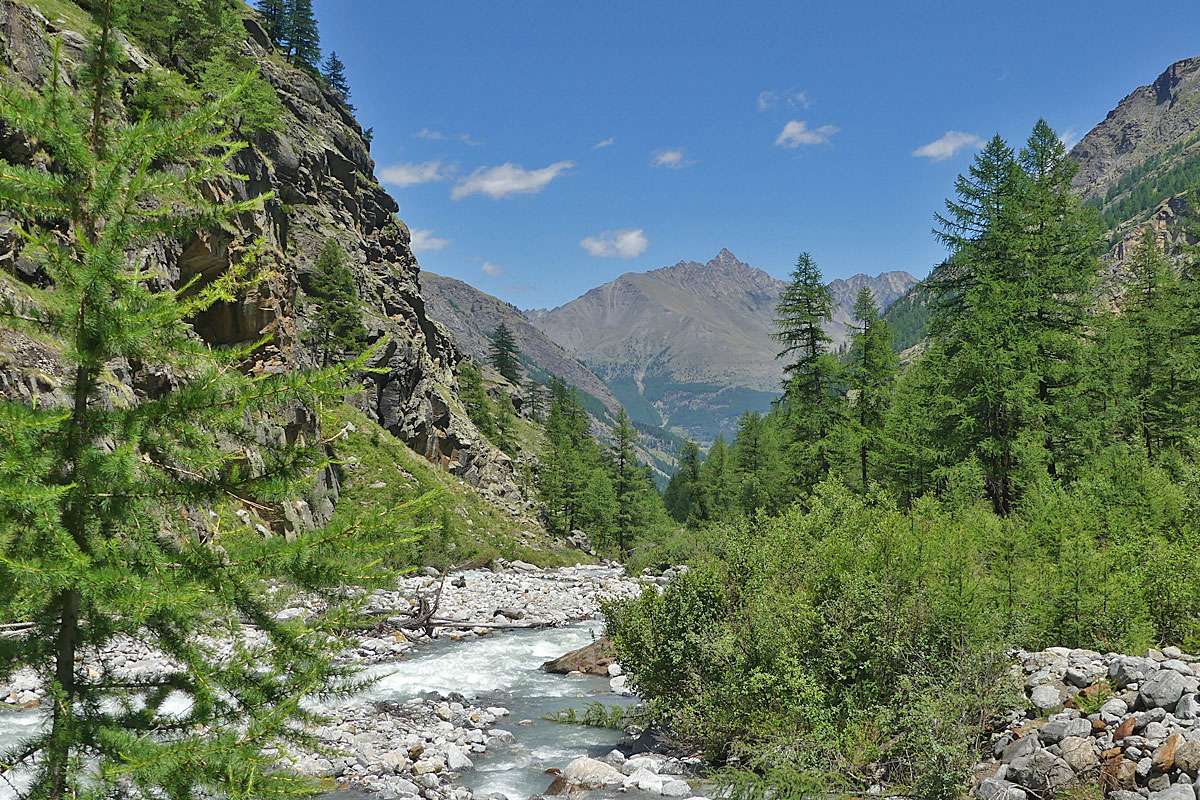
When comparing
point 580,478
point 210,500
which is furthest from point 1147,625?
point 580,478

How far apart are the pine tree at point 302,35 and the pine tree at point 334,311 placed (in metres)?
54.9

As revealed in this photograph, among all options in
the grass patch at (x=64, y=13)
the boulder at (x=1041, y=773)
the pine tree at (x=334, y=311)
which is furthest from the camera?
the pine tree at (x=334, y=311)

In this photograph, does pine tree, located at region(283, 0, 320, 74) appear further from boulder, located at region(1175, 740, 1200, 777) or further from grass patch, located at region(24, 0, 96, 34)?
boulder, located at region(1175, 740, 1200, 777)

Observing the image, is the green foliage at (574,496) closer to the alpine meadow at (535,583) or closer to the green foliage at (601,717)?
the alpine meadow at (535,583)

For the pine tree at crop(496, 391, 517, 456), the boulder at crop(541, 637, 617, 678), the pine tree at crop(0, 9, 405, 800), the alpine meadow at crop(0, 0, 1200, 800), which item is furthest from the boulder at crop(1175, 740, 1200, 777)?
the pine tree at crop(496, 391, 517, 456)

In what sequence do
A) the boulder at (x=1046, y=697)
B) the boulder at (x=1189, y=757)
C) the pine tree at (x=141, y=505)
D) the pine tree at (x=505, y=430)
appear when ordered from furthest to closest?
the pine tree at (x=505, y=430) → the boulder at (x=1046, y=697) → the boulder at (x=1189, y=757) → the pine tree at (x=141, y=505)

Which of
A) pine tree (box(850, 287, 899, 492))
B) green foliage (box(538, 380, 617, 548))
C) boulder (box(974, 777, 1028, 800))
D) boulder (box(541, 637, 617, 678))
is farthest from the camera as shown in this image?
green foliage (box(538, 380, 617, 548))

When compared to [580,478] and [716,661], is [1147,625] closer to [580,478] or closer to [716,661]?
[716,661]

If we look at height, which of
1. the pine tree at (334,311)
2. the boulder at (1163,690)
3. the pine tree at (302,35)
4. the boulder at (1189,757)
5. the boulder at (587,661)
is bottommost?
the boulder at (587,661)

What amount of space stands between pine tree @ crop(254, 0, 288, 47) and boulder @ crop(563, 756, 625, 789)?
100309 millimetres

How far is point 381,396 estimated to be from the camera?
177ft

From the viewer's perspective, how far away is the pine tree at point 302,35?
89.5m

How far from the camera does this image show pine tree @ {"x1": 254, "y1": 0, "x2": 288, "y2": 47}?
293ft

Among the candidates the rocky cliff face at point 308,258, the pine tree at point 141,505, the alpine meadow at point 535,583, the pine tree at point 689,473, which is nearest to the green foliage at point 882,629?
the alpine meadow at point 535,583
